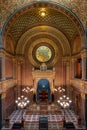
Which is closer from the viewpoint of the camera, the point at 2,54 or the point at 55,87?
the point at 2,54

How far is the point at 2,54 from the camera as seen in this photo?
14.7 m

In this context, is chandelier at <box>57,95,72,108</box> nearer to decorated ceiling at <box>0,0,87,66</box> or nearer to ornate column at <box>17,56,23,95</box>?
decorated ceiling at <box>0,0,87,66</box>

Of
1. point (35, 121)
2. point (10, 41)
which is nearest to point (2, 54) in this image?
point (10, 41)

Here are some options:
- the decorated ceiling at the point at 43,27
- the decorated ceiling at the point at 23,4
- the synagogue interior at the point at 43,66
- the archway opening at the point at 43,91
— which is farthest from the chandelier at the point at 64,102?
the decorated ceiling at the point at 23,4

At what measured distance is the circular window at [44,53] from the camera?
21.6 metres

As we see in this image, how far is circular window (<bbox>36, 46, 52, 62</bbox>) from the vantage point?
21625 mm

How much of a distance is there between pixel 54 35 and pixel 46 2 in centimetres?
693

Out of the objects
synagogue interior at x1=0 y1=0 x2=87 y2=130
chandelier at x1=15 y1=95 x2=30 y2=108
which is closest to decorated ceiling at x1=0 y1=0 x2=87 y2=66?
synagogue interior at x1=0 y1=0 x2=87 y2=130

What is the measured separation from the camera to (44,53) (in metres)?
21.6

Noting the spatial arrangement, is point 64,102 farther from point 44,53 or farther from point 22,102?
point 44,53

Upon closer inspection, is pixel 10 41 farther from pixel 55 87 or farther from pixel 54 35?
pixel 55 87

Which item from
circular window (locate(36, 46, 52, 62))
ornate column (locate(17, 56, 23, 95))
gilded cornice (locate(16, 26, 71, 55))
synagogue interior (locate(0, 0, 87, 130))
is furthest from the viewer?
circular window (locate(36, 46, 52, 62))

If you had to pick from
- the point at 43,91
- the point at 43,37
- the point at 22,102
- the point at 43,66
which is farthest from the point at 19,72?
the point at 22,102

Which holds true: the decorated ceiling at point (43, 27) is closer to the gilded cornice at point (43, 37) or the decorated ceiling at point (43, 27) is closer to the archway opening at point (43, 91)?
the gilded cornice at point (43, 37)
